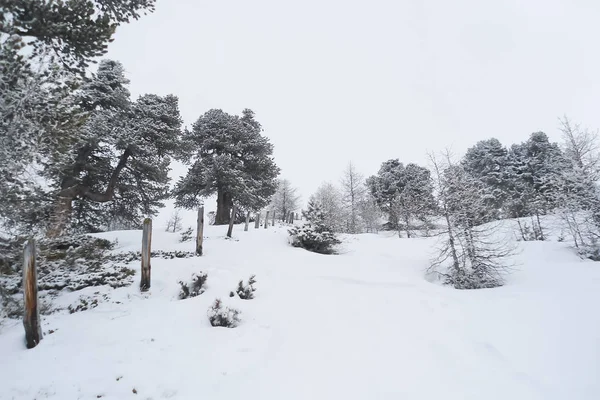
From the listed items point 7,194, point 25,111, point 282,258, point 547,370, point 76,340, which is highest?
point 25,111

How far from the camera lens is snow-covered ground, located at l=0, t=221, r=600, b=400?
139 inches

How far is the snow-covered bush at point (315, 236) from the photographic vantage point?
13953 millimetres

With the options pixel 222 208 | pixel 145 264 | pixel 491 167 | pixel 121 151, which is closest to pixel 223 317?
pixel 145 264

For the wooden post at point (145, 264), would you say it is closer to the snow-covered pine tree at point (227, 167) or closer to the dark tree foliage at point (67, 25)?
the dark tree foliage at point (67, 25)

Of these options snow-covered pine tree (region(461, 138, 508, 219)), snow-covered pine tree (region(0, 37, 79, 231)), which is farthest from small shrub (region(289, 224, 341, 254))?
snow-covered pine tree (region(461, 138, 508, 219))

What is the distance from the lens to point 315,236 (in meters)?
13.9

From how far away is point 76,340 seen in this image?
4.62 meters

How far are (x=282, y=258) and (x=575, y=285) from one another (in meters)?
9.11

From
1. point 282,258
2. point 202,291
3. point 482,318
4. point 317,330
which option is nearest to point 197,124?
point 282,258

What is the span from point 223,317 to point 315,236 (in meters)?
8.97

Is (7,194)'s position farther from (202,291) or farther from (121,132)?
(121,132)

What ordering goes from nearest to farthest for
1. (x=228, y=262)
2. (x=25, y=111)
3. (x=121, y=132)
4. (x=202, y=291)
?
(x=25, y=111) < (x=202, y=291) < (x=228, y=262) < (x=121, y=132)

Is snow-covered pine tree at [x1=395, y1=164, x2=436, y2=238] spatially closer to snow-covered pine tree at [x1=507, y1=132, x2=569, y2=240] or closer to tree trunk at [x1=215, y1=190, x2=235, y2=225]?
snow-covered pine tree at [x1=507, y1=132, x2=569, y2=240]

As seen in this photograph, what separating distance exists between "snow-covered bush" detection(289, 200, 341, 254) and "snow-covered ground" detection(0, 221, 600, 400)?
233 inches
